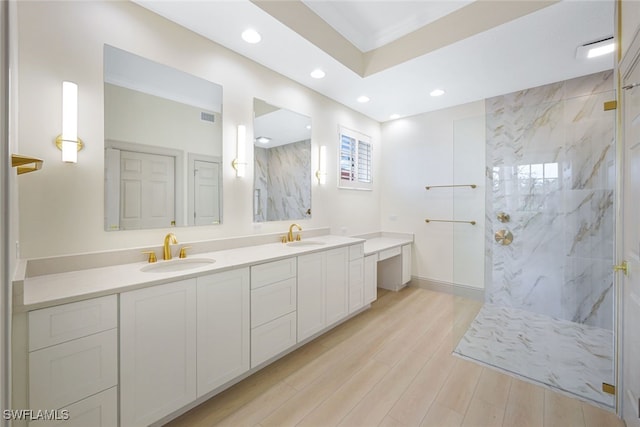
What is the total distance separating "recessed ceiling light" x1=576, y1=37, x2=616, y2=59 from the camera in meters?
2.08

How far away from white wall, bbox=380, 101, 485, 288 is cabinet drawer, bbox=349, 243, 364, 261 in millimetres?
1395

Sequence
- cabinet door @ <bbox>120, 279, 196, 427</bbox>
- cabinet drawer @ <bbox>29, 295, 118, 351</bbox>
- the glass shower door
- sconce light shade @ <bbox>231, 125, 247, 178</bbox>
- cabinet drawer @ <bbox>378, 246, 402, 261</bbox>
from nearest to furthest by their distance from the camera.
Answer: cabinet drawer @ <bbox>29, 295, 118, 351</bbox> < cabinet door @ <bbox>120, 279, 196, 427</bbox> < the glass shower door < sconce light shade @ <bbox>231, 125, 247, 178</bbox> < cabinet drawer @ <bbox>378, 246, 402, 261</bbox>

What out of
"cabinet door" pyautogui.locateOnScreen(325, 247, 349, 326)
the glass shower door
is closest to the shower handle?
the glass shower door

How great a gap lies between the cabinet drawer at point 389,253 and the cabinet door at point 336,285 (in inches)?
31.0

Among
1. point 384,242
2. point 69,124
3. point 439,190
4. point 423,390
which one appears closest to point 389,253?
point 384,242

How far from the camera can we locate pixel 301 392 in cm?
176

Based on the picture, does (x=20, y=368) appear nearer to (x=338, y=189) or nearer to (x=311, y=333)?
(x=311, y=333)

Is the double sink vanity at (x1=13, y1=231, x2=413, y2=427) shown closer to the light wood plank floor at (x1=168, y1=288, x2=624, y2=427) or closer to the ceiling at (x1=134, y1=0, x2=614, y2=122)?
the light wood plank floor at (x1=168, y1=288, x2=624, y2=427)

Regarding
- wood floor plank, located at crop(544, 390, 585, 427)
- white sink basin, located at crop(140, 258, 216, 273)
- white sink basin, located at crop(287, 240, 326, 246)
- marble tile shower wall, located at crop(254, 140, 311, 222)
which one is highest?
marble tile shower wall, located at crop(254, 140, 311, 222)

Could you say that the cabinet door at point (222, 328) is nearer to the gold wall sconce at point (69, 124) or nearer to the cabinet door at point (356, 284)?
the gold wall sconce at point (69, 124)

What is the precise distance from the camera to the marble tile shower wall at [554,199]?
2334 millimetres

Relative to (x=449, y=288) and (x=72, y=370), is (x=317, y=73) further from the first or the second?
(x=449, y=288)

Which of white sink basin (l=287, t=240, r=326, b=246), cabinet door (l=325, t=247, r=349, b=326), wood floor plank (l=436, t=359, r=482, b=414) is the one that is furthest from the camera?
white sink basin (l=287, t=240, r=326, b=246)

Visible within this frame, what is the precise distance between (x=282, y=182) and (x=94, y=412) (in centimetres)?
206
